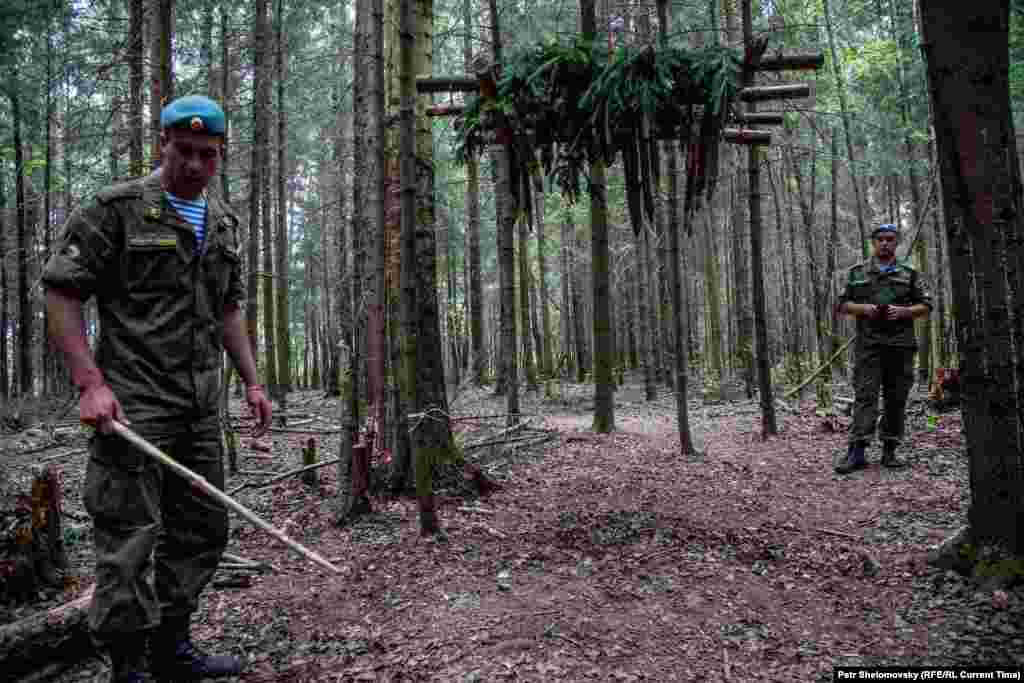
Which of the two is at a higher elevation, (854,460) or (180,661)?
(854,460)

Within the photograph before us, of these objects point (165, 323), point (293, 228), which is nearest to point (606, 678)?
point (165, 323)

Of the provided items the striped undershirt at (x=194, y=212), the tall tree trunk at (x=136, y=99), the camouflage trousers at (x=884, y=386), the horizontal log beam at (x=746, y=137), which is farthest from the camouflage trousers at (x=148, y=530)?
the camouflage trousers at (x=884, y=386)

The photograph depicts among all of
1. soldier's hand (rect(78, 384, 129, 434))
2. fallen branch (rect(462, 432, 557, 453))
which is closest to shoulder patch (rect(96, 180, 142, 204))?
soldier's hand (rect(78, 384, 129, 434))

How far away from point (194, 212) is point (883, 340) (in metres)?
6.55

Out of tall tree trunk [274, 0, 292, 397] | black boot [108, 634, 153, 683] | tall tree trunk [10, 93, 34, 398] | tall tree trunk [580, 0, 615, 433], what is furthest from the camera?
tall tree trunk [10, 93, 34, 398]

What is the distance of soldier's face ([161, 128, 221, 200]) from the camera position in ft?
9.44

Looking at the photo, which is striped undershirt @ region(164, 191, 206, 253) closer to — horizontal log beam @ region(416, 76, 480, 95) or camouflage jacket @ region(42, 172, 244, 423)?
camouflage jacket @ region(42, 172, 244, 423)

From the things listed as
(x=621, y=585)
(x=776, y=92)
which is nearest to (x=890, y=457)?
(x=776, y=92)

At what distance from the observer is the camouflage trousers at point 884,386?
6.65 m

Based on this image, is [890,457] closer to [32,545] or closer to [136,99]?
[32,545]

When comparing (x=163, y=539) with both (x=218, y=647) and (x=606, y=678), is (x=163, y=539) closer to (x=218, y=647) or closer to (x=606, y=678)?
(x=218, y=647)

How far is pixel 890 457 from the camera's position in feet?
22.2

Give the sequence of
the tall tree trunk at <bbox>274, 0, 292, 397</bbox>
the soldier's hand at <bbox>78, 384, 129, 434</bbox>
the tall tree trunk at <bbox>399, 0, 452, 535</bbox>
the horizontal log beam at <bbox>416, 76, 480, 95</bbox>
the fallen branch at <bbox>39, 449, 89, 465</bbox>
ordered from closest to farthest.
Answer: the soldier's hand at <bbox>78, 384, 129, 434</bbox> < the tall tree trunk at <bbox>399, 0, 452, 535</bbox> < the horizontal log beam at <bbox>416, 76, 480, 95</bbox> < the fallen branch at <bbox>39, 449, 89, 465</bbox> < the tall tree trunk at <bbox>274, 0, 292, 397</bbox>

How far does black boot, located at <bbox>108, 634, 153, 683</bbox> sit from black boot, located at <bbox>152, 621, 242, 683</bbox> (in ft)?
0.85
